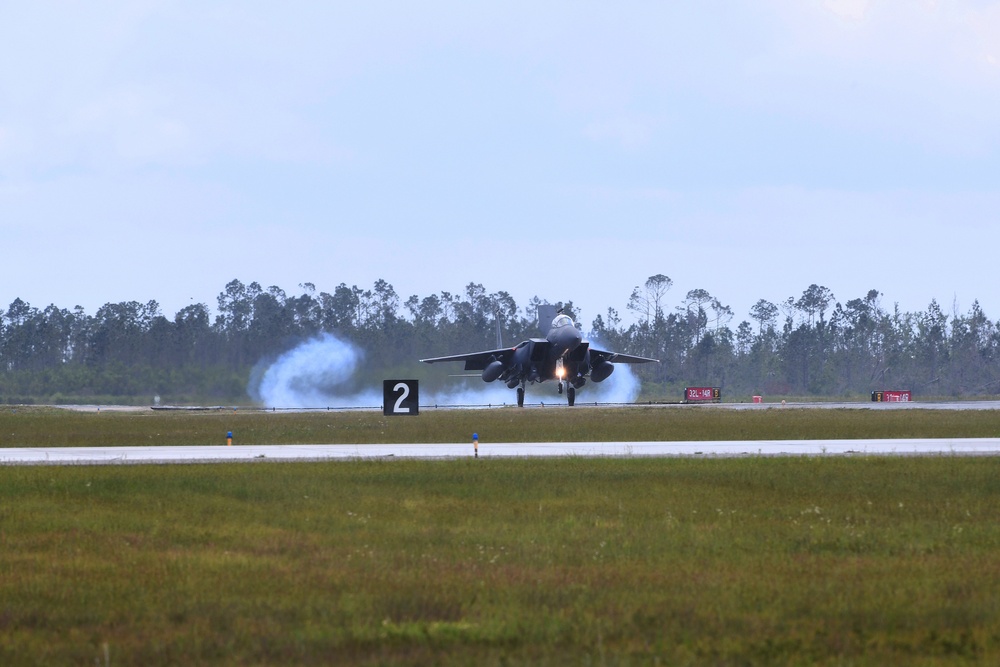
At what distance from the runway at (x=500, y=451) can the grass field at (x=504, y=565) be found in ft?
9.68

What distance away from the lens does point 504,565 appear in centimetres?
1123

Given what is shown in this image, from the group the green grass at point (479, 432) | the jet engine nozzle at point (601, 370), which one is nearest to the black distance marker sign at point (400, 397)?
the green grass at point (479, 432)

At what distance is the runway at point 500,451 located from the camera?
2453 centimetres

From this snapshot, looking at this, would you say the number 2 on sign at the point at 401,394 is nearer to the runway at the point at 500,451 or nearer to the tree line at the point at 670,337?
the runway at the point at 500,451

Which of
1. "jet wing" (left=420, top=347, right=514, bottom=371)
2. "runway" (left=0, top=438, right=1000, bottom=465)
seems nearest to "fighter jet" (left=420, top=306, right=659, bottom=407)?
"jet wing" (left=420, top=347, right=514, bottom=371)

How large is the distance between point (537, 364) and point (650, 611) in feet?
171

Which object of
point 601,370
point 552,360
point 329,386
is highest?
point 552,360

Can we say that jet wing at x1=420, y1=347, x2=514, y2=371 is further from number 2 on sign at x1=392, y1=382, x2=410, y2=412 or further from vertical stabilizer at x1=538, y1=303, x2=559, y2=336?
number 2 on sign at x1=392, y1=382, x2=410, y2=412

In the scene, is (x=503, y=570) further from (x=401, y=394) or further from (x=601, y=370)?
(x=601, y=370)

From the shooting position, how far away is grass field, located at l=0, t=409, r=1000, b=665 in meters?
8.01

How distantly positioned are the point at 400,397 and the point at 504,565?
28796 millimetres

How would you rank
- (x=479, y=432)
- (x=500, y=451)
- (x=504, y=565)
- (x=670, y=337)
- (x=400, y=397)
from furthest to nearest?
(x=670, y=337), (x=400, y=397), (x=479, y=432), (x=500, y=451), (x=504, y=565)

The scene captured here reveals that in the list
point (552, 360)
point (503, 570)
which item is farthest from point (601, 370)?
point (503, 570)

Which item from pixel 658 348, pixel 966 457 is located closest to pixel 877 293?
pixel 658 348
